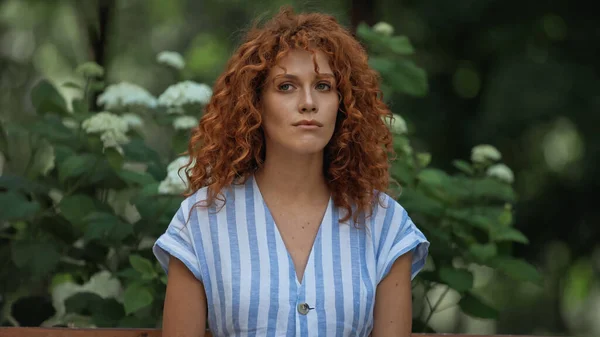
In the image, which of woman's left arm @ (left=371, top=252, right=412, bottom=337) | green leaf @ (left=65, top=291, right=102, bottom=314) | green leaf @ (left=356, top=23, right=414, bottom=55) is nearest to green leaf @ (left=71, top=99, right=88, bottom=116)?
green leaf @ (left=65, top=291, right=102, bottom=314)

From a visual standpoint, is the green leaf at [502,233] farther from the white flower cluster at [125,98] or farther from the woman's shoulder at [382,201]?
the white flower cluster at [125,98]

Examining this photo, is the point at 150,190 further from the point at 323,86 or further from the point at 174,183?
the point at 323,86

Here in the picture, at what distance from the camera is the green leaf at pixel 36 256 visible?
3.30 metres

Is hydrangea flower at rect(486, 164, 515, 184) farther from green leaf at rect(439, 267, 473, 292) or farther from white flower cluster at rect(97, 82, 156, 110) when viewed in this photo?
white flower cluster at rect(97, 82, 156, 110)

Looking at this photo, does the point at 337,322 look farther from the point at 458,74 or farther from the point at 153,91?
the point at 153,91

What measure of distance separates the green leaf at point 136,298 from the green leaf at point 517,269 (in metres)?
1.17

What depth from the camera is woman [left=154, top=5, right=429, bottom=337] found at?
7.48ft

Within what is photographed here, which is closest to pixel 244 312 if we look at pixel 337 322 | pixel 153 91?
pixel 337 322

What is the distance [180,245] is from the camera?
2320 mm

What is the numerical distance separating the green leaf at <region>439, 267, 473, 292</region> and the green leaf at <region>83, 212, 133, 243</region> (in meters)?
1.02

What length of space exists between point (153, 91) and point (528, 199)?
3708 mm

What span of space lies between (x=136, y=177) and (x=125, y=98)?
44 cm

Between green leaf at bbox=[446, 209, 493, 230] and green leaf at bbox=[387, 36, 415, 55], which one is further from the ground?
green leaf at bbox=[387, 36, 415, 55]

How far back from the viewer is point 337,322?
2.29 metres
